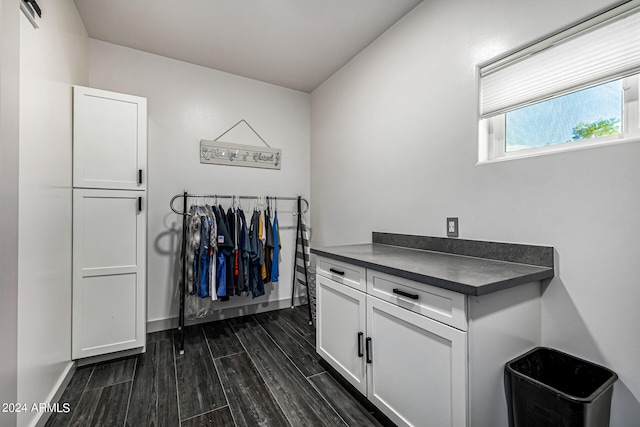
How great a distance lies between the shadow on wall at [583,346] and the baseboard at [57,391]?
2604mm

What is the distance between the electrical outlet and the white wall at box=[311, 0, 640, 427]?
0.05 meters

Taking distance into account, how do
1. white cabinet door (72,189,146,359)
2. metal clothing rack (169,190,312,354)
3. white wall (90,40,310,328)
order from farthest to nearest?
white wall (90,40,310,328)
metal clothing rack (169,190,312,354)
white cabinet door (72,189,146,359)

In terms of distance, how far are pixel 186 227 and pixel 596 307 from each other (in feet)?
9.28

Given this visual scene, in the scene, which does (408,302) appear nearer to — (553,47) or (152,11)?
(553,47)

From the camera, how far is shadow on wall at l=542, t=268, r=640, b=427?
1164 millimetres

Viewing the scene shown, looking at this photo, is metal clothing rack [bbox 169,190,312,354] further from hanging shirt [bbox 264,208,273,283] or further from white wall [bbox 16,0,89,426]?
white wall [bbox 16,0,89,426]

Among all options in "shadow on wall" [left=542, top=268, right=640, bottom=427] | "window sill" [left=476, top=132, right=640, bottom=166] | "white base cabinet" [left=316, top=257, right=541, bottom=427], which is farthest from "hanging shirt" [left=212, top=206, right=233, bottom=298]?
"shadow on wall" [left=542, top=268, right=640, bottom=427]

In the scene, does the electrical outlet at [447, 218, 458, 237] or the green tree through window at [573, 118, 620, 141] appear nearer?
the green tree through window at [573, 118, 620, 141]

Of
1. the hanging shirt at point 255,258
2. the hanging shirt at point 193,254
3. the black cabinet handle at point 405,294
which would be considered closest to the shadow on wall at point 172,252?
the hanging shirt at point 193,254

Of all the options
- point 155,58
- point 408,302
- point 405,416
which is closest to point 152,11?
point 155,58

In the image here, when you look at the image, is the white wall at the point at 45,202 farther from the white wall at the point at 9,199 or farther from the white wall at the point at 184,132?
the white wall at the point at 184,132

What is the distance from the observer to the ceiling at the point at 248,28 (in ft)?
6.81

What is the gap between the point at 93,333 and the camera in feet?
6.79

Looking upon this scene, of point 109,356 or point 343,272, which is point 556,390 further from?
point 109,356
